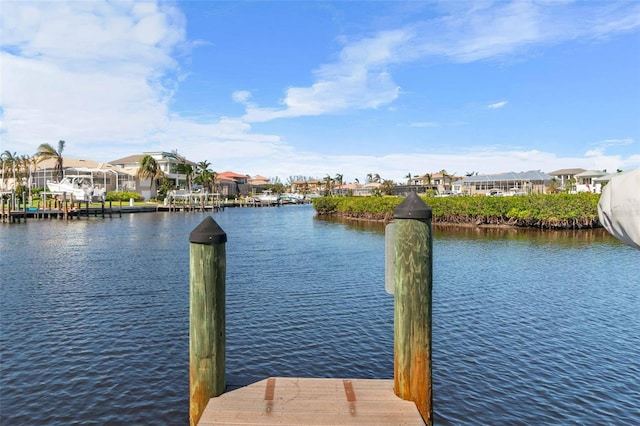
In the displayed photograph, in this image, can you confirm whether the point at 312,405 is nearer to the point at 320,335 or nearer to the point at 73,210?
the point at 320,335

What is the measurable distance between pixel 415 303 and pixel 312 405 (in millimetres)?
1717

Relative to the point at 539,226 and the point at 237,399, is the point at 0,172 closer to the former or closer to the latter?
the point at 539,226

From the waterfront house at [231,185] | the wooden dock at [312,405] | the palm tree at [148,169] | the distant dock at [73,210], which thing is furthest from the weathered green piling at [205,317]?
the waterfront house at [231,185]

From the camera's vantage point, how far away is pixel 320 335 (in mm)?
11375

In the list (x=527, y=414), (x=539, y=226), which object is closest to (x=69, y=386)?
(x=527, y=414)

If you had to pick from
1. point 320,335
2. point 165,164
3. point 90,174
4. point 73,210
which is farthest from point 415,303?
point 165,164

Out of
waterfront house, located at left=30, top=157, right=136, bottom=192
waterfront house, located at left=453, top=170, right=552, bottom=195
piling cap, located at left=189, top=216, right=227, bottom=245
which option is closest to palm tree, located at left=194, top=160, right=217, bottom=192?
waterfront house, located at left=30, top=157, right=136, bottom=192

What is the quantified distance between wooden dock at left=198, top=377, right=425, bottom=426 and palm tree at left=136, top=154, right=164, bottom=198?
100 meters

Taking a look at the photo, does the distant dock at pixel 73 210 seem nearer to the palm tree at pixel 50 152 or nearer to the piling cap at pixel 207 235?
the palm tree at pixel 50 152

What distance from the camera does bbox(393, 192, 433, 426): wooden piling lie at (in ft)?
17.2

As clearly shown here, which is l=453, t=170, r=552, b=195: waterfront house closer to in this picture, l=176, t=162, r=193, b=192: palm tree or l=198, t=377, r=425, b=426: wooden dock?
l=176, t=162, r=193, b=192: palm tree

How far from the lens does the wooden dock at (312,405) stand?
4785 millimetres

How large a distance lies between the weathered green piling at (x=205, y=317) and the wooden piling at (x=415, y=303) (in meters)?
2.23

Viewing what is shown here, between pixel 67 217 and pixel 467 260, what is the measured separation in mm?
56727
